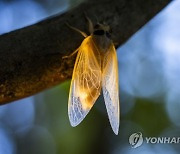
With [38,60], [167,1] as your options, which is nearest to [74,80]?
[38,60]

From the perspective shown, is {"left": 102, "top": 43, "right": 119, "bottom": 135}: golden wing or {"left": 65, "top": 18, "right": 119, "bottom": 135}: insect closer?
{"left": 65, "top": 18, "right": 119, "bottom": 135}: insect

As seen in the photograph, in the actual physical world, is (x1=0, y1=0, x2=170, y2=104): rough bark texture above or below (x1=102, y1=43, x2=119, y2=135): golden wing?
above

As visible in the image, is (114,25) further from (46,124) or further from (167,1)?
(46,124)

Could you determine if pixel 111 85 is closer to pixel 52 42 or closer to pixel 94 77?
pixel 94 77

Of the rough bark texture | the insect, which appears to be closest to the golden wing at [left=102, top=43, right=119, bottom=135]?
the insect

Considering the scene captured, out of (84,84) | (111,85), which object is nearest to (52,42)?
(84,84)

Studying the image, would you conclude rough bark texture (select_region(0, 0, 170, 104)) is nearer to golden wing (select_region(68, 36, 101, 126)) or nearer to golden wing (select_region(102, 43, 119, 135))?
golden wing (select_region(68, 36, 101, 126))

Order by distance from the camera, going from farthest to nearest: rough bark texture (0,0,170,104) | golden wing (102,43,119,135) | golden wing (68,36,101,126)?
golden wing (102,43,119,135) < golden wing (68,36,101,126) < rough bark texture (0,0,170,104)

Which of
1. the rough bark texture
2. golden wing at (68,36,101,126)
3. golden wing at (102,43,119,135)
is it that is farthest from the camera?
golden wing at (102,43,119,135)
